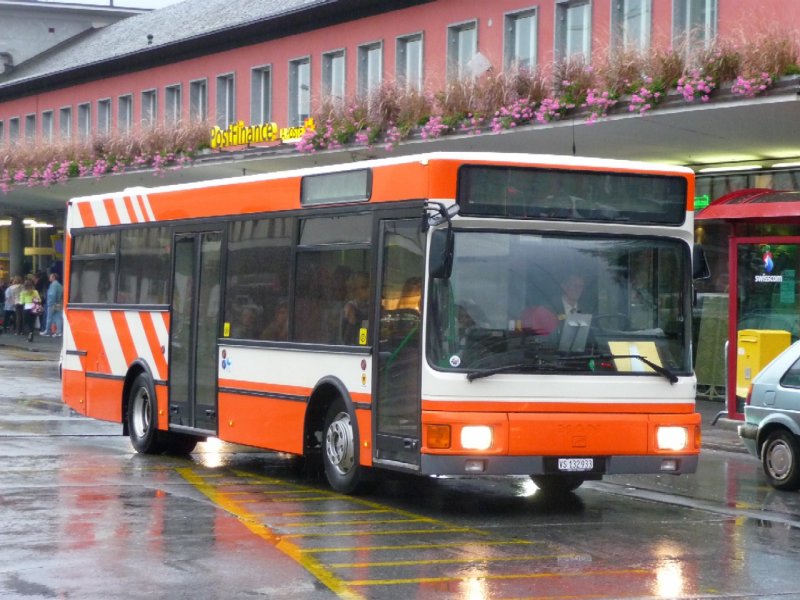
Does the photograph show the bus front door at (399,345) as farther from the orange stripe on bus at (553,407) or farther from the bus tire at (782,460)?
the bus tire at (782,460)

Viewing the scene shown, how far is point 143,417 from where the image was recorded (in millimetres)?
16609

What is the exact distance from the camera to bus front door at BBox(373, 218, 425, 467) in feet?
38.2

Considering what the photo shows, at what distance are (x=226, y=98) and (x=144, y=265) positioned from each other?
25.9 m

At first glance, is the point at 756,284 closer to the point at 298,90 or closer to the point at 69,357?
the point at 69,357

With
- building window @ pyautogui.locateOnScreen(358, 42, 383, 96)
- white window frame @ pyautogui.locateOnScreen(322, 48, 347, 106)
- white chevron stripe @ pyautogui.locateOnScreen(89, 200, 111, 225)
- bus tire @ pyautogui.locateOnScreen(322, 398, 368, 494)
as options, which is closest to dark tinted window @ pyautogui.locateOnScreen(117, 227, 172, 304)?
white chevron stripe @ pyautogui.locateOnScreen(89, 200, 111, 225)

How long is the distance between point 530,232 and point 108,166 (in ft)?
89.0

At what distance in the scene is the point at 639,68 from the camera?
21844mm

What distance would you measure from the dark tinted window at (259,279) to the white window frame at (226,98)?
88.9 ft

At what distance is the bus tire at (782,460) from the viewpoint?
14.1 m

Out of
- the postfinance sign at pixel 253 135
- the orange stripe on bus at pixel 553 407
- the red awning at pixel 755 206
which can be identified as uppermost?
the postfinance sign at pixel 253 135

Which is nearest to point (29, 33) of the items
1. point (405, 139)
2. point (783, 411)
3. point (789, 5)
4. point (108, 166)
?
point (108, 166)

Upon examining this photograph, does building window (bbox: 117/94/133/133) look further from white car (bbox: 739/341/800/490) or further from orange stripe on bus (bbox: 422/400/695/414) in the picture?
orange stripe on bus (bbox: 422/400/695/414)

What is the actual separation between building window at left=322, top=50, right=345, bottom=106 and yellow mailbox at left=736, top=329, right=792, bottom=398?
16883mm

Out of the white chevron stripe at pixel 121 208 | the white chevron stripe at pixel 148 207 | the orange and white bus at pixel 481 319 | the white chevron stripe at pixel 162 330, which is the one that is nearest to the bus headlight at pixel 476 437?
the orange and white bus at pixel 481 319
